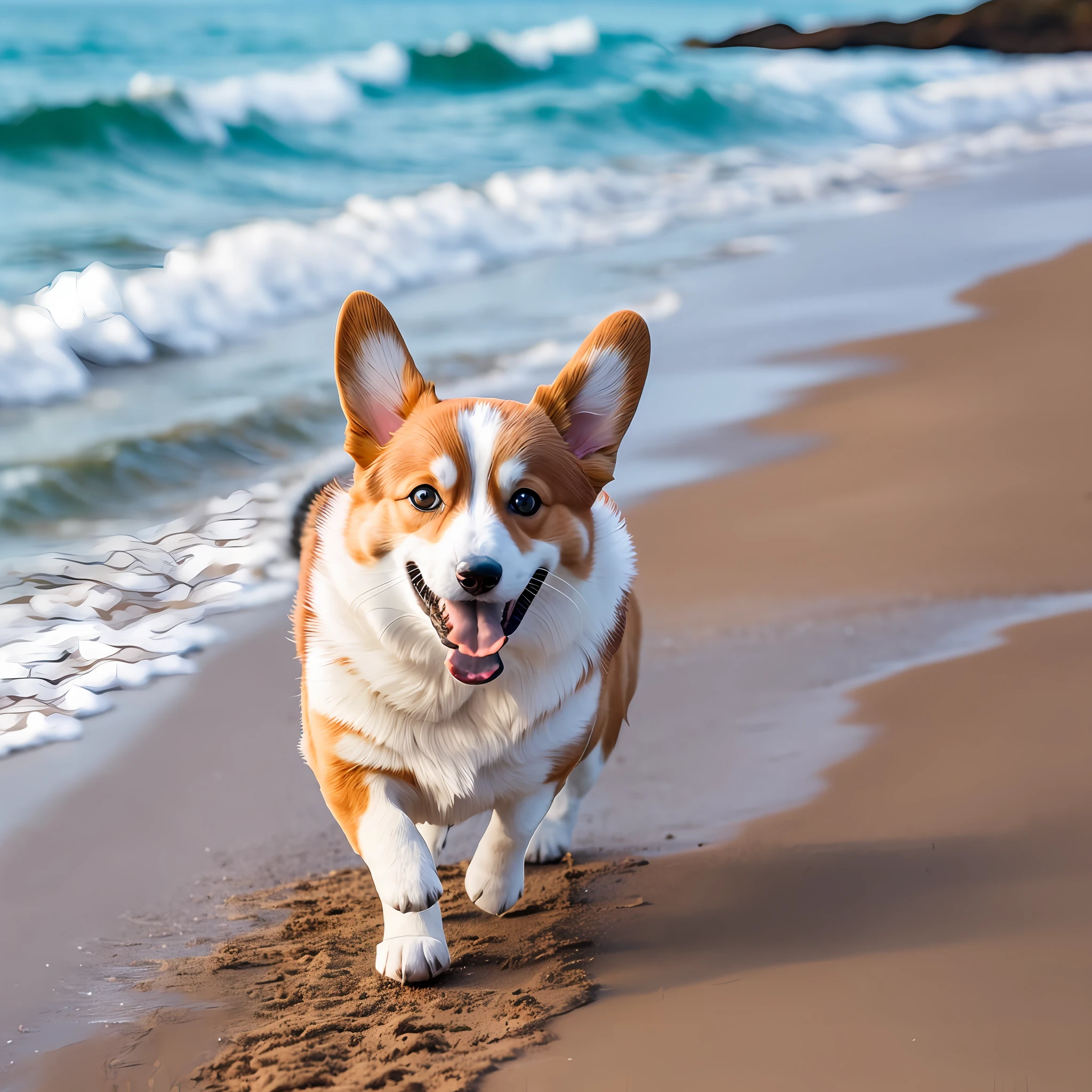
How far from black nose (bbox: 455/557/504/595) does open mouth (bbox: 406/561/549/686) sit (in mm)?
58

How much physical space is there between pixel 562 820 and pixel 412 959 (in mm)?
728

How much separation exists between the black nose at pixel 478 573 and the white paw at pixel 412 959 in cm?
70

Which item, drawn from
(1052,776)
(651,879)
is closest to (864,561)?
(1052,776)

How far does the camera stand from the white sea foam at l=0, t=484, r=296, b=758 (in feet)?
12.2

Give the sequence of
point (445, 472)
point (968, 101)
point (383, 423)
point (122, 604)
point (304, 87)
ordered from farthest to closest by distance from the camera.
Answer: point (968, 101) → point (304, 87) → point (122, 604) → point (383, 423) → point (445, 472)

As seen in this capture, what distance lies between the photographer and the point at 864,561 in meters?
4.46

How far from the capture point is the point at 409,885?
2.40 metres

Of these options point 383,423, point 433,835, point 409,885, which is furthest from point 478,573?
point 433,835

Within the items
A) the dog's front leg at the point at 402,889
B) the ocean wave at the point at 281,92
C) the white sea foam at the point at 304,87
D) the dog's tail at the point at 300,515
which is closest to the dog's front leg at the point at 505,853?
the dog's front leg at the point at 402,889

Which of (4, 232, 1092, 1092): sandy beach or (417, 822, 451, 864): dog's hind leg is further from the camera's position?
Answer: (417, 822, 451, 864): dog's hind leg

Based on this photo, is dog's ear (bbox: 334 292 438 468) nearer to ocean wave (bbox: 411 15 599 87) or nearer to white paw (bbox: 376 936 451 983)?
white paw (bbox: 376 936 451 983)

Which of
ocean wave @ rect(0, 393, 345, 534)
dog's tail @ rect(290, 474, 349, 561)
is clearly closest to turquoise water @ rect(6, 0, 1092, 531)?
ocean wave @ rect(0, 393, 345, 534)

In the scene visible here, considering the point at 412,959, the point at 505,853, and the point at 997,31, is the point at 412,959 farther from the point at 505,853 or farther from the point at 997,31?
the point at 997,31

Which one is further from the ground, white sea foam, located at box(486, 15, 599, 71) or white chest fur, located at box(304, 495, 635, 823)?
white sea foam, located at box(486, 15, 599, 71)
